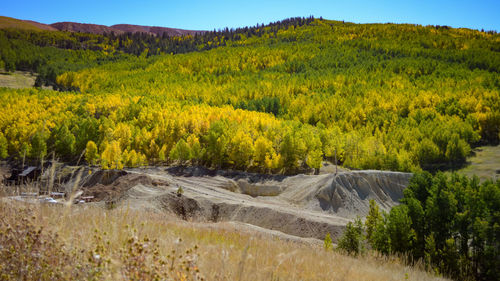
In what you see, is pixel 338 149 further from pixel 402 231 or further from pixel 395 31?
pixel 395 31

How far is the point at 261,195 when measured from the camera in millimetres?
46156

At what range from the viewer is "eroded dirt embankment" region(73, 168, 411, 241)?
29562 mm

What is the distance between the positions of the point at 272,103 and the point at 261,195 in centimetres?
5627

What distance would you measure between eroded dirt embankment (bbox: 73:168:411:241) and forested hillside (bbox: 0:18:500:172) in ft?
15.2

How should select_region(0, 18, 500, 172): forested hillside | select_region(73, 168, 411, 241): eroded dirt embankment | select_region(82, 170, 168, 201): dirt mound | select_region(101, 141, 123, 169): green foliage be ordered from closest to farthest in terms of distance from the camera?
select_region(73, 168, 411, 241): eroded dirt embankment, select_region(82, 170, 168, 201): dirt mound, select_region(101, 141, 123, 169): green foliage, select_region(0, 18, 500, 172): forested hillside

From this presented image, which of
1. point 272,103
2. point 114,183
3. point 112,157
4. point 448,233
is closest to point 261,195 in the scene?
point 114,183

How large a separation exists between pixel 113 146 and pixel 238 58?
387 feet

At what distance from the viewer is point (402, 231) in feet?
59.4

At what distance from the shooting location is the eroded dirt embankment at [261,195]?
1164 inches

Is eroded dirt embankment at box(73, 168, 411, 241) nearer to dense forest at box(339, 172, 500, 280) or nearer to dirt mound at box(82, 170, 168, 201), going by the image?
dirt mound at box(82, 170, 168, 201)

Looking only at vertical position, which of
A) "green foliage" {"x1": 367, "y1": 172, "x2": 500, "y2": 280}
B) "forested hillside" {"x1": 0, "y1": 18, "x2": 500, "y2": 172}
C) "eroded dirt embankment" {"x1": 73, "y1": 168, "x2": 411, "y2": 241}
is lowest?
"eroded dirt embankment" {"x1": 73, "y1": 168, "x2": 411, "y2": 241}

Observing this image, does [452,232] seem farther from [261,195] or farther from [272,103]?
[272,103]

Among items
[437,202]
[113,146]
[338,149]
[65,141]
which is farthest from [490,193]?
[65,141]

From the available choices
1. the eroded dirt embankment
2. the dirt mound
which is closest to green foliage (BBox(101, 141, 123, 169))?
the dirt mound
